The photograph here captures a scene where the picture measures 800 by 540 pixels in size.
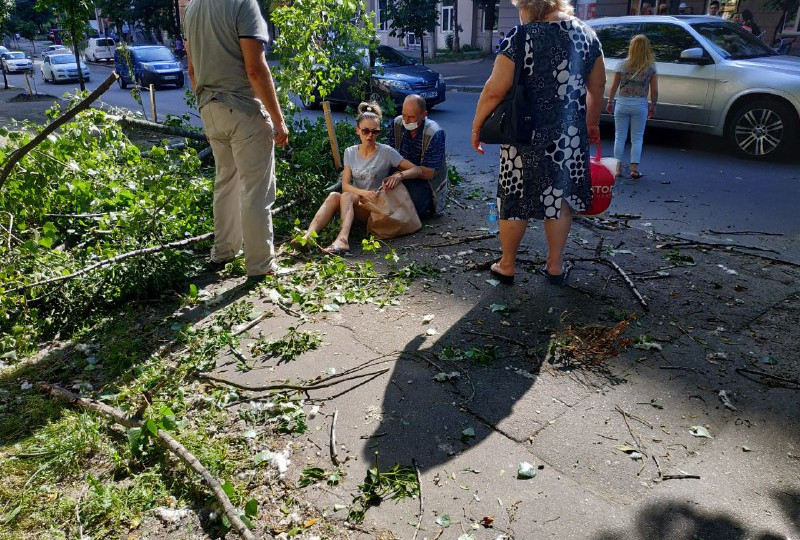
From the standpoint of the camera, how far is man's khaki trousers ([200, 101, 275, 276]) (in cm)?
453

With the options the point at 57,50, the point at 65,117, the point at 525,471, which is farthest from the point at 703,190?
the point at 57,50

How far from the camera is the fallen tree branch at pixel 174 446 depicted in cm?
247

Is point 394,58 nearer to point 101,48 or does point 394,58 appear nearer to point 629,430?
point 629,430

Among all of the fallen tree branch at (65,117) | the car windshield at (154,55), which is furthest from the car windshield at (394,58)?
the car windshield at (154,55)

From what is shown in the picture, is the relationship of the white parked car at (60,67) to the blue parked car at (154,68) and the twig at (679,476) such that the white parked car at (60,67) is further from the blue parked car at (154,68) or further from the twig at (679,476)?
the twig at (679,476)

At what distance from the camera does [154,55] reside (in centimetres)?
2614

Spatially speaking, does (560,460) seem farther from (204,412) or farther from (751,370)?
(204,412)

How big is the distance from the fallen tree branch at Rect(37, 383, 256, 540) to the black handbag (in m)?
2.66

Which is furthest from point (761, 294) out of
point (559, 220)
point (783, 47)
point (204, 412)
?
point (783, 47)

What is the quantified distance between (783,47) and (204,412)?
1948cm

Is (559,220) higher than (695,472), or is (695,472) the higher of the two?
(559,220)

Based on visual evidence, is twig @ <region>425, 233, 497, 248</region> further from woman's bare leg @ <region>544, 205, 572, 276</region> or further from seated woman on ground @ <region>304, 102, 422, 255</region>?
woman's bare leg @ <region>544, 205, 572, 276</region>

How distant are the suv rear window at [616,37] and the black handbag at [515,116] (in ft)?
22.8

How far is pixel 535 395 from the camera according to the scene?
332 centimetres
